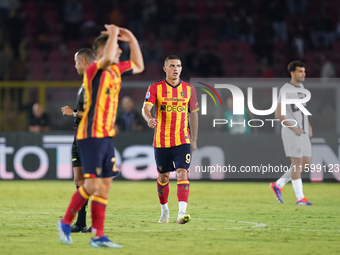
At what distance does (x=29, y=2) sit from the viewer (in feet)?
70.4

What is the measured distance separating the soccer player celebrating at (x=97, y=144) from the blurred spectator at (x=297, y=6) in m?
16.0

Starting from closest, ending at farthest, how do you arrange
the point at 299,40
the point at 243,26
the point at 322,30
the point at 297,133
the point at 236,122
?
1. the point at 297,133
2. the point at 236,122
3. the point at 299,40
4. the point at 322,30
5. the point at 243,26

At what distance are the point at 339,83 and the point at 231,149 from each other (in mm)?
3066

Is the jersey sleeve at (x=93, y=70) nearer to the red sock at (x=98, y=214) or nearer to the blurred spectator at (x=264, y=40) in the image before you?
the red sock at (x=98, y=214)

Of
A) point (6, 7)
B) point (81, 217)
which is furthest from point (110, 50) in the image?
point (6, 7)

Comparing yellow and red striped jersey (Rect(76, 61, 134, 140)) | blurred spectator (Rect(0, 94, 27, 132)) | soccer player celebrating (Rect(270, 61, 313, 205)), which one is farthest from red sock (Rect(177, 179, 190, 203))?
blurred spectator (Rect(0, 94, 27, 132))

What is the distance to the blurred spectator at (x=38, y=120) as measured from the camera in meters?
15.1

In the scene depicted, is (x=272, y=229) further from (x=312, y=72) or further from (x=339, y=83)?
(x=312, y=72)

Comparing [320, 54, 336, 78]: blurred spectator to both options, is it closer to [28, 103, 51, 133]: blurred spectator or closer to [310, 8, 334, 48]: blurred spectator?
[310, 8, 334, 48]: blurred spectator

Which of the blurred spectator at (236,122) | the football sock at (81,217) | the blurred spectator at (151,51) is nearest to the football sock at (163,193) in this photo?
the football sock at (81,217)

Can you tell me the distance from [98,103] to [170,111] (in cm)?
243

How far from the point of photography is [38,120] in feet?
49.5

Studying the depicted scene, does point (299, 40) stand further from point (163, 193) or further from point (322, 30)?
point (163, 193)

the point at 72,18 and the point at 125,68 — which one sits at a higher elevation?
the point at 72,18
